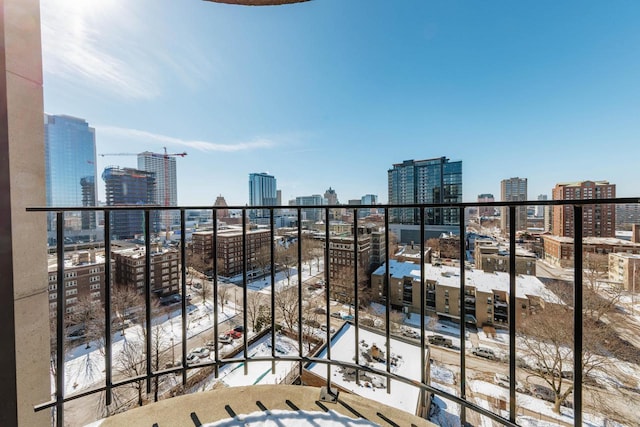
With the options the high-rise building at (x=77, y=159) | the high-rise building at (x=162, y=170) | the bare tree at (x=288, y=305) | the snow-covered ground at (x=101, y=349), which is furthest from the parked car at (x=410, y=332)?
the high-rise building at (x=162, y=170)

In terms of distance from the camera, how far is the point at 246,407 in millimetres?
1054

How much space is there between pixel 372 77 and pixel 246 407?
1023 centimetres

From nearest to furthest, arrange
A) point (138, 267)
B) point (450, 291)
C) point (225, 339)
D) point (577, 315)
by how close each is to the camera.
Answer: point (577, 315)
point (138, 267)
point (225, 339)
point (450, 291)

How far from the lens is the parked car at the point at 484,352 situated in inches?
324

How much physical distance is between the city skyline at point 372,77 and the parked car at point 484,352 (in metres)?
6.00

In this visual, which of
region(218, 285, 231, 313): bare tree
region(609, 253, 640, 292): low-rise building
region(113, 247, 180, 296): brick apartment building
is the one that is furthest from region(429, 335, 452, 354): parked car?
region(113, 247, 180, 296): brick apartment building

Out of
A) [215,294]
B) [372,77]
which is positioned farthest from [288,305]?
[372,77]

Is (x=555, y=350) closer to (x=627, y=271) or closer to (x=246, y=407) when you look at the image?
(x=627, y=271)

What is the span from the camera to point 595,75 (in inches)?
330

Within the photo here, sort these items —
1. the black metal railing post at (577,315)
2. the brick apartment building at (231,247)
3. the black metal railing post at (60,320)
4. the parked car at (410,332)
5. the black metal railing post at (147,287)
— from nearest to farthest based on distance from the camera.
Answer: the black metal railing post at (577,315) → the black metal railing post at (60,320) → the black metal railing post at (147,287) → the brick apartment building at (231,247) → the parked car at (410,332)

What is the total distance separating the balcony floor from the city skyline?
4.31 feet

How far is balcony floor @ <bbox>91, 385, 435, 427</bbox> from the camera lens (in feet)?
3.25

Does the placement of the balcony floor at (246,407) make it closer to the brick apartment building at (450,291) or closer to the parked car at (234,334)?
the brick apartment building at (450,291)

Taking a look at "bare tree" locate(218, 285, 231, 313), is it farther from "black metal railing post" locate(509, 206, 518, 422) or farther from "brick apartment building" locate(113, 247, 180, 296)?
"black metal railing post" locate(509, 206, 518, 422)
